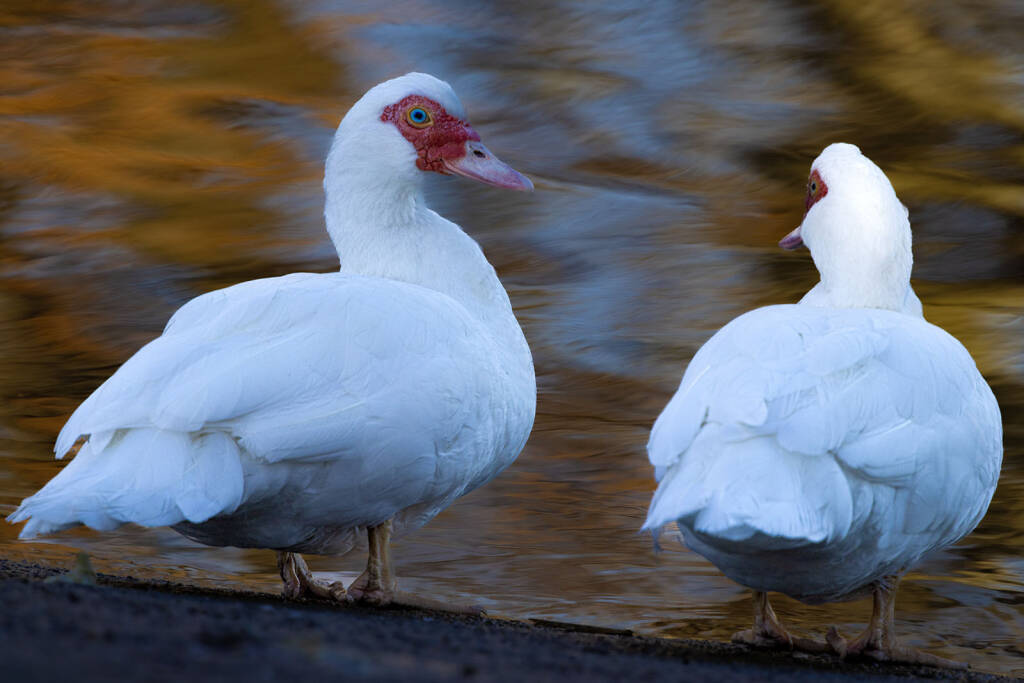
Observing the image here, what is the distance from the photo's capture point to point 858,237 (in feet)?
17.0

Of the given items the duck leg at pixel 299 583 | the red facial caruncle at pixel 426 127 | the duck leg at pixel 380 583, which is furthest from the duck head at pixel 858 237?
the duck leg at pixel 299 583

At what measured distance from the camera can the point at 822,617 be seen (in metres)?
5.78

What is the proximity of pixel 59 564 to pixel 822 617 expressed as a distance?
3.13 m

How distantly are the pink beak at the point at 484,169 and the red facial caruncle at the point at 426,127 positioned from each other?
0.09 metres

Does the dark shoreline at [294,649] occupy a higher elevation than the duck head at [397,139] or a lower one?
lower

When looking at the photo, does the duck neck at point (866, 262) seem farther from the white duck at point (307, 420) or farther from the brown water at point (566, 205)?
the brown water at point (566, 205)

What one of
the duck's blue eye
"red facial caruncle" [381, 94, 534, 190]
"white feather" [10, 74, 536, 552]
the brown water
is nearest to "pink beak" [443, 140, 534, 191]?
"red facial caruncle" [381, 94, 534, 190]

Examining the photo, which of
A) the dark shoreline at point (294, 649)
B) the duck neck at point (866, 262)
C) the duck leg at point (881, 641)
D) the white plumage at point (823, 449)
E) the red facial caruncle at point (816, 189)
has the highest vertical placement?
the red facial caruncle at point (816, 189)

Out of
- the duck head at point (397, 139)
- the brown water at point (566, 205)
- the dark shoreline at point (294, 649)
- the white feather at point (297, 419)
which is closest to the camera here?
the dark shoreline at point (294, 649)

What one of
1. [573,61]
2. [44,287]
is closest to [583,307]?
[44,287]

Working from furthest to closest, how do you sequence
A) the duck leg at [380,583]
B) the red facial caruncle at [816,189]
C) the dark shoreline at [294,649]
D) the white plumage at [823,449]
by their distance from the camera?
the red facial caruncle at [816,189] → the duck leg at [380,583] → the white plumage at [823,449] → the dark shoreline at [294,649]

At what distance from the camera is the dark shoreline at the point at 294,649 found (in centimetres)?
252

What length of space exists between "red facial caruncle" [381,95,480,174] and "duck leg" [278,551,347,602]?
1.74m

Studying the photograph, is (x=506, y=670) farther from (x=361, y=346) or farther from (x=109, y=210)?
(x=109, y=210)
